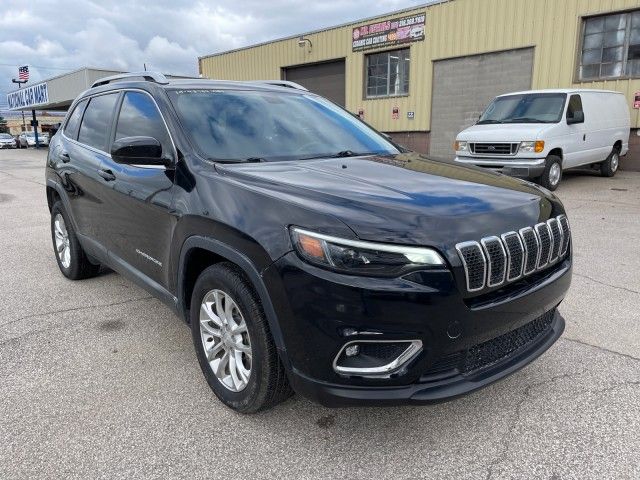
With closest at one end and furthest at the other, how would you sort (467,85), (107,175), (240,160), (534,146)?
1. (240,160)
2. (107,175)
3. (534,146)
4. (467,85)

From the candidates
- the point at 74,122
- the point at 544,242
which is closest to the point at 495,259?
the point at 544,242

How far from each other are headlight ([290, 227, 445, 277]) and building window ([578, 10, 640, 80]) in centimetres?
1465

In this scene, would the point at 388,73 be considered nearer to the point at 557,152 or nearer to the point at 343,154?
the point at 557,152

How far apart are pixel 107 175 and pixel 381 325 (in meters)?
2.60

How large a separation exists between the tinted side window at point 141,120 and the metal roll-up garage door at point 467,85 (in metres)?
13.8

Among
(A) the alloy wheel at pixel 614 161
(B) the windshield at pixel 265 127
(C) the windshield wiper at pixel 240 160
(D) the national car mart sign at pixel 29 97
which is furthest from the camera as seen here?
(D) the national car mart sign at pixel 29 97

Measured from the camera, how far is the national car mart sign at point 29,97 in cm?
3678

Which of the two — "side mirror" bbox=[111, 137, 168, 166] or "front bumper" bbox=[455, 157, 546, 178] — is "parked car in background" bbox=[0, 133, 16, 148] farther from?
"side mirror" bbox=[111, 137, 168, 166]

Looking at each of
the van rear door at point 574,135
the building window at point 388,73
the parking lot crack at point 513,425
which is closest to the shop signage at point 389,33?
the building window at point 388,73

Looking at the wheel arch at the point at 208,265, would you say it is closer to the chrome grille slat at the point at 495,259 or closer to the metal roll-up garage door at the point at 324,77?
the chrome grille slat at the point at 495,259

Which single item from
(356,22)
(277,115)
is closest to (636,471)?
(277,115)

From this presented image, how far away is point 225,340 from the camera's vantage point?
2705 millimetres

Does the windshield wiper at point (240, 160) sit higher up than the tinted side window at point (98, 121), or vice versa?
the tinted side window at point (98, 121)

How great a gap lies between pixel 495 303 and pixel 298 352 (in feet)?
2.93
